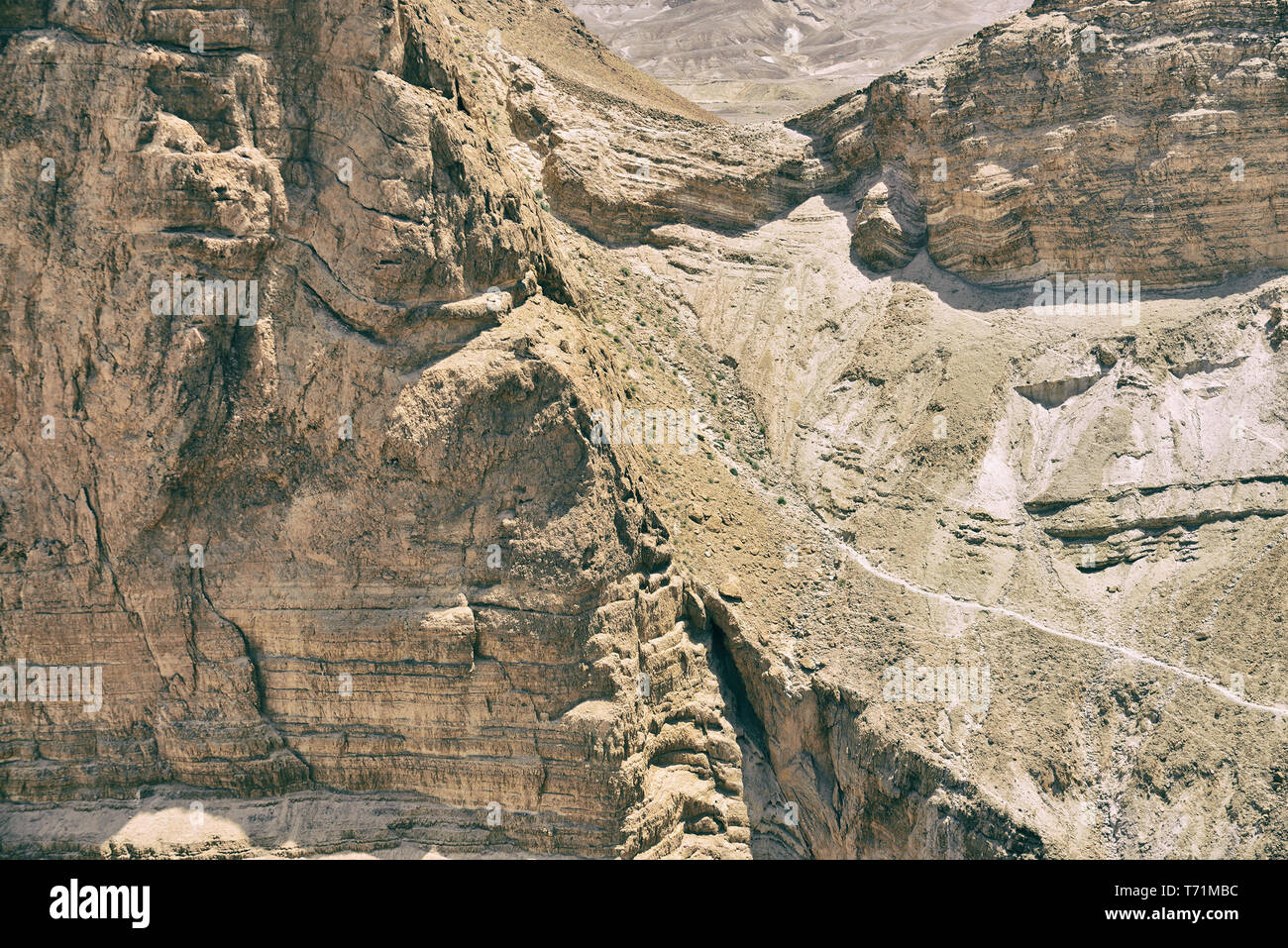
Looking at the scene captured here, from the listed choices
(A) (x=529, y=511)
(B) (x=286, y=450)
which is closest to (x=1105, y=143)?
(A) (x=529, y=511)

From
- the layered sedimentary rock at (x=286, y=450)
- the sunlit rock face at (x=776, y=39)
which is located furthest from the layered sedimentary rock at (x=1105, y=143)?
the sunlit rock face at (x=776, y=39)

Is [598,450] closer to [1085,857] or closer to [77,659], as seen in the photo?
[77,659]

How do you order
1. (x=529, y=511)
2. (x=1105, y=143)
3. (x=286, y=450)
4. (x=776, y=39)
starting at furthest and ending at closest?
(x=776, y=39) < (x=1105, y=143) < (x=529, y=511) < (x=286, y=450)

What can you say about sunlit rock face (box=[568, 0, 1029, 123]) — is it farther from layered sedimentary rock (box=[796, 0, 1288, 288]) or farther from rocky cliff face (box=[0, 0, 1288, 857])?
rocky cliff face (box=[0, 0, 1288, 857])

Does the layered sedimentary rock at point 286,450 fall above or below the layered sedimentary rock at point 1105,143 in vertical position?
below

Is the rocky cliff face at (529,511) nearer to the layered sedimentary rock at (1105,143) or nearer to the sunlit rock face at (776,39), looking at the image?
the layered sedimentary rock at (1105,143)

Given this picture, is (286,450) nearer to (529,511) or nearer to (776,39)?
(529,511)

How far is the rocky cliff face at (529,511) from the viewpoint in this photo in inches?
844

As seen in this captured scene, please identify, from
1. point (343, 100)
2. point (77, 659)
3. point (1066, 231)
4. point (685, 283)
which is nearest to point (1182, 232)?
point (1066, 231)

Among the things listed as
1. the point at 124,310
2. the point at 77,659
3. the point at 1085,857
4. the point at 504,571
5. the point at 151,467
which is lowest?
the point at 1085,857

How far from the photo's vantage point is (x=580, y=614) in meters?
22.8

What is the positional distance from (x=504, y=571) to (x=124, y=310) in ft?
25.2

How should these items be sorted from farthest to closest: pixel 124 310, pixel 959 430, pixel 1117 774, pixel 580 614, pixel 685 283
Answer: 1. pixel 685 283
2. pixel 959 430
3. pixel 1117 774
4. pixel 580 614
5. pixel 124 310

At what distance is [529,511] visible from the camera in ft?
74.5
